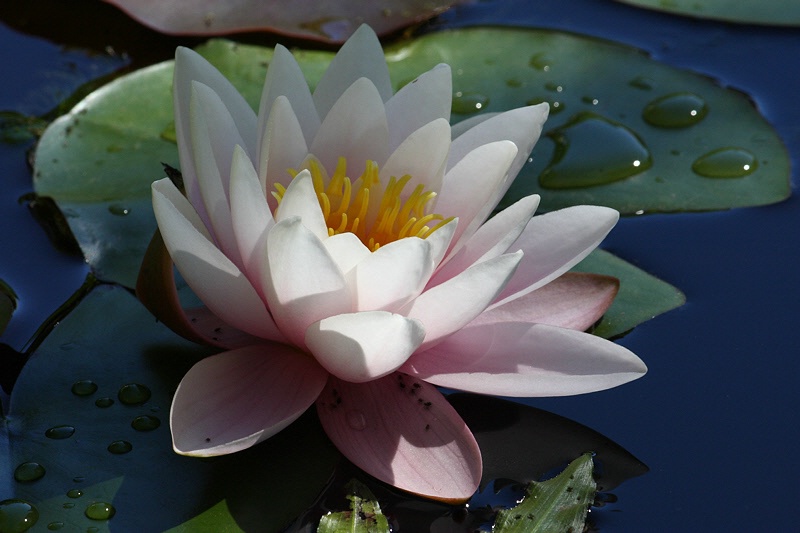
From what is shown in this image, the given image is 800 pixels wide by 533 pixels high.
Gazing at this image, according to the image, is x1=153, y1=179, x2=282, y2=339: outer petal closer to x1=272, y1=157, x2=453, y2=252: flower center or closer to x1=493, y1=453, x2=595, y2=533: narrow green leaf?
x1=272, y1=157, x2=453, y2=252: flower center

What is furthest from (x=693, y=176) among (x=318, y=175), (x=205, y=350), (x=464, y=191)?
(x=205, y=350)

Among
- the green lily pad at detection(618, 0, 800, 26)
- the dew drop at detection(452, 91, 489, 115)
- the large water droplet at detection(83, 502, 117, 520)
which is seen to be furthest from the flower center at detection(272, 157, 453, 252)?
the green lily pad at detection(618, 0, 800, 26)

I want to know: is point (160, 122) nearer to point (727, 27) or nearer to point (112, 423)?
point (112, 423)

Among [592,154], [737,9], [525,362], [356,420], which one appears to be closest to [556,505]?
[525,362]

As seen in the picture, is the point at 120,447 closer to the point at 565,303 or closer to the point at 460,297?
the point at 460,297

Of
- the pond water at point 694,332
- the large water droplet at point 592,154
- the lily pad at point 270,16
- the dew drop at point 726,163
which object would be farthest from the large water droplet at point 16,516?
the dew drop at point 726,163
